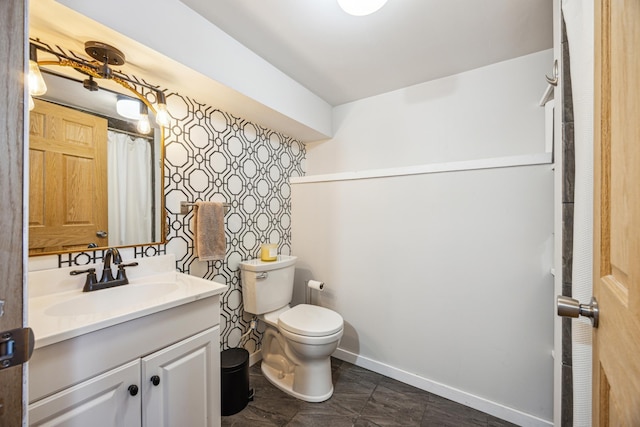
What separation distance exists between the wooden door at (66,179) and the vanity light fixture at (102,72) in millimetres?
129

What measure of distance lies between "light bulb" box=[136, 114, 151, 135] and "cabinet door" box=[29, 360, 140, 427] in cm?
114

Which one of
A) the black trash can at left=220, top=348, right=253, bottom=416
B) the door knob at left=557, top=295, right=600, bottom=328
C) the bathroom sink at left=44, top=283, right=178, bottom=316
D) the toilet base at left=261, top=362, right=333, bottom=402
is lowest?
the toilet base at left=261, top=362, right=333, bottom=402

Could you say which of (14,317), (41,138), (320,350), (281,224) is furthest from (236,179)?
(14,317)

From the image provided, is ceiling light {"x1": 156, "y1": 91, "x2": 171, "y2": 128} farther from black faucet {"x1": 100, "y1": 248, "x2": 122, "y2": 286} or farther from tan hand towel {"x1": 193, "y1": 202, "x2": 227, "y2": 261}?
black faucet {"x1": 100, "y1": 248, "x2": 122, "y2": 286}

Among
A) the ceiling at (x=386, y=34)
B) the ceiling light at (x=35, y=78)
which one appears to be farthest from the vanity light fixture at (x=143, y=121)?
the ceiling at (x=386, y=34)

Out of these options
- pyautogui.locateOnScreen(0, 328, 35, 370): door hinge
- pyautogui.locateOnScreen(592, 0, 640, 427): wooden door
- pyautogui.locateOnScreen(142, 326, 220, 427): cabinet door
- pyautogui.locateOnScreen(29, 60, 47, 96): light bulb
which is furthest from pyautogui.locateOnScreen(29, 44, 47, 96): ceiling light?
pyautogui.locateOnScreen(592, 0, 640, 427): wooden door

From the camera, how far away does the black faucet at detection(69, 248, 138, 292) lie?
115 centimetres

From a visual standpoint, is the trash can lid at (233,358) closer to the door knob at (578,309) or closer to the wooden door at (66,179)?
the wooden door at (66,179)

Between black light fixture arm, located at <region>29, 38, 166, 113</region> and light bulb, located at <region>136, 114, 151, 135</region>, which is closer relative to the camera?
black light fixture arm, located at <region>29, 38, 166, 113</region>

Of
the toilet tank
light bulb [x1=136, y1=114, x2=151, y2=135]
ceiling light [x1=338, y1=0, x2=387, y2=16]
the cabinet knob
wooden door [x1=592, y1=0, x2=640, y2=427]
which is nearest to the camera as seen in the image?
wooden door [x1=592, y1=0, x2=640, y2=427]

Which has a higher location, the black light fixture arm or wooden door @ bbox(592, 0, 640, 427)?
the black light fixture arm

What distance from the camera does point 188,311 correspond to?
3.59 feet

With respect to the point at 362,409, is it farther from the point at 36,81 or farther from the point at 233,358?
the point at 36,81

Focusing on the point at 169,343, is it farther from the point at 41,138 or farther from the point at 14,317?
the point at 41,138
